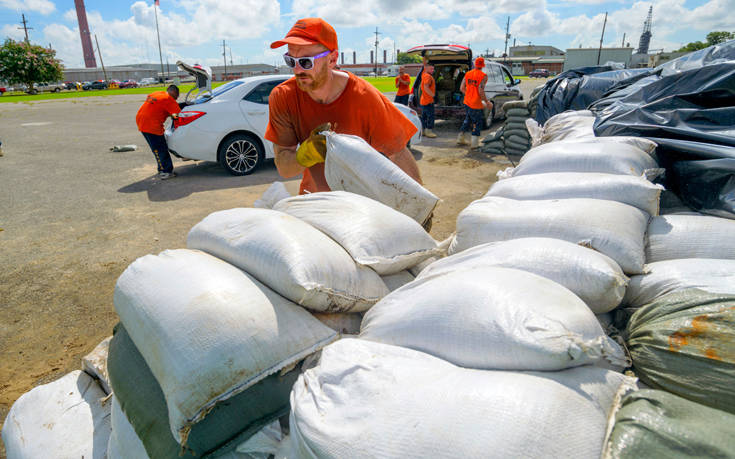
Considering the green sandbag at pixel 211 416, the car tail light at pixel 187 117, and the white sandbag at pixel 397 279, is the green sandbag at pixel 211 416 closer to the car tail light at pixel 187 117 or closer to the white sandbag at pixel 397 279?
the white sandbag at pixel 397 279

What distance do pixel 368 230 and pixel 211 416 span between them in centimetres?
78

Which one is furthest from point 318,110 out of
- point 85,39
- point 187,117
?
point 85,39

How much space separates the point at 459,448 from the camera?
757mm

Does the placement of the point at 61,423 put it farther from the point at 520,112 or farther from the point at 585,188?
the point at 520,112

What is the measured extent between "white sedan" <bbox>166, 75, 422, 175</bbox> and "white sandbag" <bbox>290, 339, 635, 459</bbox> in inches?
208

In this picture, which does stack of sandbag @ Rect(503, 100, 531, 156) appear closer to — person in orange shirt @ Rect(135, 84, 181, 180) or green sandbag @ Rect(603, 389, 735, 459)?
person in orange shirt @ Rect(135, 84, 181, 180)

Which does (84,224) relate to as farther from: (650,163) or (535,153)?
(650,163)

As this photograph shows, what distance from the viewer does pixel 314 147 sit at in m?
1.98

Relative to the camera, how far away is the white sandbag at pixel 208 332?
1.09 metres

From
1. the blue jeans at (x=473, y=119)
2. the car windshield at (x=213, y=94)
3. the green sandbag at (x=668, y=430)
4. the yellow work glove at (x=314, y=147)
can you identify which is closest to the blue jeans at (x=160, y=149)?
the car windshield at (x=213, y=94)

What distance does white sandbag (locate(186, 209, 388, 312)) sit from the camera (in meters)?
1.25

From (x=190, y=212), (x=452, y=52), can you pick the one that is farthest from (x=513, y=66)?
(x=190, y=212)

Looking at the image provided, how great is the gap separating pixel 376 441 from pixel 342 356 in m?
0.27

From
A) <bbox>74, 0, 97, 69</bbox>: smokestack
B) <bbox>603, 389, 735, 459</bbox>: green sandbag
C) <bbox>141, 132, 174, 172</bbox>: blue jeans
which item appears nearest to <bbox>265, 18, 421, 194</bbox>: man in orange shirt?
<bbox>603, 389, 735, 459</bbox>: green sandbag
